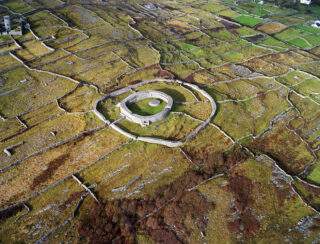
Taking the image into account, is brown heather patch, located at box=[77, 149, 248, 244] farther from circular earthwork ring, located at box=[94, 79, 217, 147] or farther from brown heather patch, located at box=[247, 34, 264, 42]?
brown heather patch, located at box=[247, 34, 264, 42]

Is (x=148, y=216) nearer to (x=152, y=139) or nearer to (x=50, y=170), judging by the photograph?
(x=152, y=139)

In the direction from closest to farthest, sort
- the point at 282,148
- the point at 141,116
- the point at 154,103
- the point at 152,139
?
the point at 152,139 → the point at 282,148 → the point at 141,116 → the point at 154,103

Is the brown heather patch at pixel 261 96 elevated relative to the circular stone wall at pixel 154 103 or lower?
elevated

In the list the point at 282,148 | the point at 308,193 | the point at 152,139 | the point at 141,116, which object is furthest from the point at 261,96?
the point at 152,139

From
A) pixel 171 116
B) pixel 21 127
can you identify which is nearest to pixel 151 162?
pixel 171 116

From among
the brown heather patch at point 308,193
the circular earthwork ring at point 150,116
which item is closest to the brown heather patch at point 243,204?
the brown heather patch at point 308,193

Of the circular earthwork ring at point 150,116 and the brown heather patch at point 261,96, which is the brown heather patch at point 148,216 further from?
the brown heather patch at point 261,96

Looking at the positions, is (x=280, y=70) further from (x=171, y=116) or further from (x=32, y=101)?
(x=32, y=101)
